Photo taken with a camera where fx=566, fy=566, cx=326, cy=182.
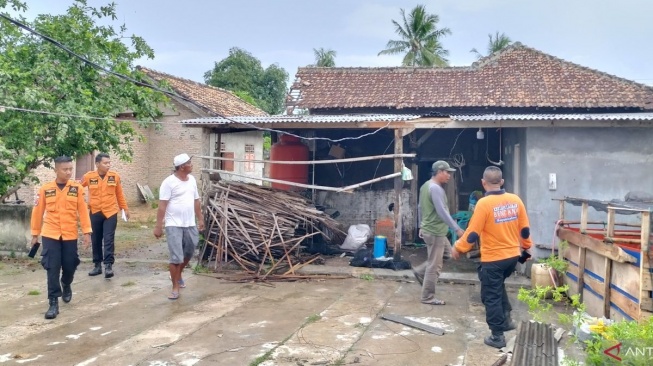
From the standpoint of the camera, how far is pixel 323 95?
1658 cm

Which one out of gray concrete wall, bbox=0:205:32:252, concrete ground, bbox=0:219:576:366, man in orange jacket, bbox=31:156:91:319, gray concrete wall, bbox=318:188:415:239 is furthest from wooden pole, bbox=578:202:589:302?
gray concrete wall, bbox=0:205:32:252

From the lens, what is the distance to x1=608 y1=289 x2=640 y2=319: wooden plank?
5.24 m

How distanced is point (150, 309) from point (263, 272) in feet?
7.88

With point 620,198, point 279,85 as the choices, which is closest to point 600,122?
point 620,198

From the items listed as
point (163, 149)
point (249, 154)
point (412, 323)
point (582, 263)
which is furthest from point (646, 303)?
point (163, 149)

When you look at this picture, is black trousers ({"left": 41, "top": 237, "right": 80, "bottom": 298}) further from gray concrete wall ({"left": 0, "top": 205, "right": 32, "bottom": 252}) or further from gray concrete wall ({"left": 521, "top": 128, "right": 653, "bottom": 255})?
gray concrete wall ({"left": 521, "top": 128, "right": 653, "bottom": 255})

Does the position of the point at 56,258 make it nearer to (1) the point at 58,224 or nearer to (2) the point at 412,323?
(1) the point at 58,224

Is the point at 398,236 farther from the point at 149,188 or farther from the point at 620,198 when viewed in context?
the point at 149,188

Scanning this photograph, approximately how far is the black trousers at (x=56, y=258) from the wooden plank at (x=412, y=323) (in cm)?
373

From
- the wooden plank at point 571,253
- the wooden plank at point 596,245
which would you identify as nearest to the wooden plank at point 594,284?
the wooden plank at point 596,245

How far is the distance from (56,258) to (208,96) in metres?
16.5

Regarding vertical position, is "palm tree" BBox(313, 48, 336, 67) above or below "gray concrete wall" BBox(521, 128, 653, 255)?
above

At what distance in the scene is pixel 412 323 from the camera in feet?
20.3

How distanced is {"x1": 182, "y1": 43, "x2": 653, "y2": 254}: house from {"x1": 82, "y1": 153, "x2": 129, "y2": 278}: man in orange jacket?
2.04m
